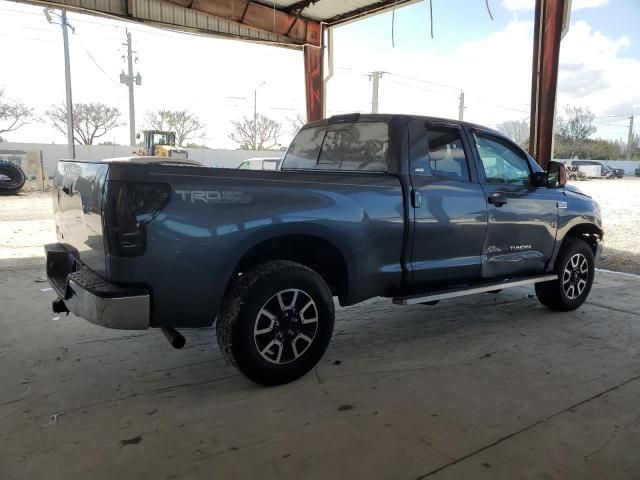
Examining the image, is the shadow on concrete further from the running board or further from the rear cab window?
the rear cab window

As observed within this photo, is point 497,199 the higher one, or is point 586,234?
point 497,199

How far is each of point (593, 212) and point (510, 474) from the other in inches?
153

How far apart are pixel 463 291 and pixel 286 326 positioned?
169 cm

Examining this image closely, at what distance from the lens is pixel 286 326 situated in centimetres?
328

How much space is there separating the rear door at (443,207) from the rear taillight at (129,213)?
6.48 ft

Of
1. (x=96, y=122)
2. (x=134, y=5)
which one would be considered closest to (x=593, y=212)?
(x=134, y=5)

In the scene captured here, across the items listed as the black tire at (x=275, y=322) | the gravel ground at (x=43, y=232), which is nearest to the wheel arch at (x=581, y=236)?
the gravel ground at (x=43, y=232)

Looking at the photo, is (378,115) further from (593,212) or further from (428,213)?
(593,212)

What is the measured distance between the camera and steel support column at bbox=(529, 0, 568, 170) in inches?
280

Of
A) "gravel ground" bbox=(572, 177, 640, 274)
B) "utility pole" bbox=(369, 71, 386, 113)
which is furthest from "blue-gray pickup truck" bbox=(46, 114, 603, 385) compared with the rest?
"utility pole" bbox=(369, 71, 386, 113)

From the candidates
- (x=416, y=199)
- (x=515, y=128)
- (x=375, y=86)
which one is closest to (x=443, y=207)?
(x=416, y=199)

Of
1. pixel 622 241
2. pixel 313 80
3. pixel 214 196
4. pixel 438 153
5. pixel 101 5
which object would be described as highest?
pixel 101 5

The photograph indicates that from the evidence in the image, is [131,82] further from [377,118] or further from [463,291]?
[463,291]

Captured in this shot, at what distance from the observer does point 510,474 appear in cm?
244
